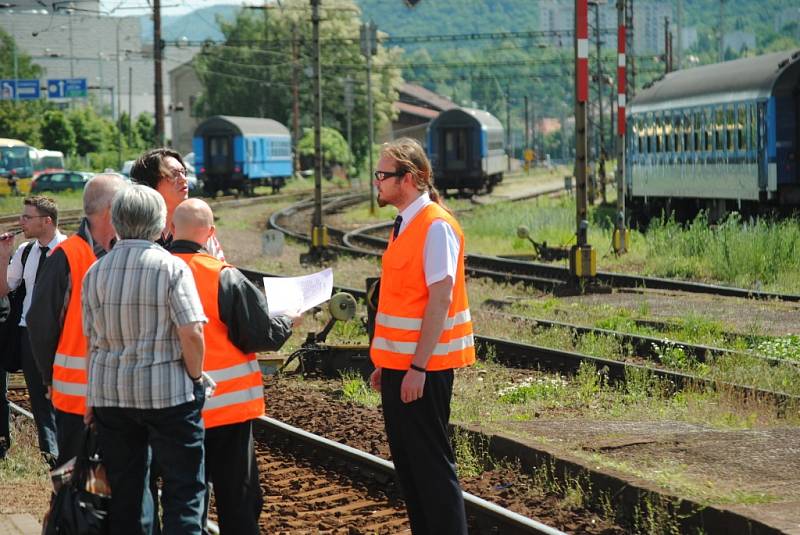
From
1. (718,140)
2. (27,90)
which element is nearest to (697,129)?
(718,140)

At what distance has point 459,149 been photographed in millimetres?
50531

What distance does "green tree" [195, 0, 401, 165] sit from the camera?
7912 centimetres

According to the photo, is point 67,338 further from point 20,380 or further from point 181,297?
point 20,380

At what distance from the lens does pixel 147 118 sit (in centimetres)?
9056

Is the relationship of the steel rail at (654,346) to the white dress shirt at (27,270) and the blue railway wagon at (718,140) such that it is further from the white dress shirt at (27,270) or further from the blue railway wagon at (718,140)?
the blue railway wagon at (718,140)

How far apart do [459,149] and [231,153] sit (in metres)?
9.45

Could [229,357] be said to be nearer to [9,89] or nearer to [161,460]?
[161,460]

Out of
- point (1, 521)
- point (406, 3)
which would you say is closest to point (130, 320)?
point (1, 521)

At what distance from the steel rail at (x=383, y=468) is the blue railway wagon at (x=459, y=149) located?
40.2m

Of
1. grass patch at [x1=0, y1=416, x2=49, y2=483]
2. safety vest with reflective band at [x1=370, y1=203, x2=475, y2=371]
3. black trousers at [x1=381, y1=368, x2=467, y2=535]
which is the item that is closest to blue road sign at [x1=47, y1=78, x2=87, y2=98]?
grass patch at [x1=0, y1=416, x2=49, y2=483]

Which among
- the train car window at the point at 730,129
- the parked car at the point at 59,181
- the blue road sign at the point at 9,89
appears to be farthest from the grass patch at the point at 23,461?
the blue road sign at the point at 9,89

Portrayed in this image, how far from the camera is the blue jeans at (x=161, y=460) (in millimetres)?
5527

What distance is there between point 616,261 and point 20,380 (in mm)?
12622

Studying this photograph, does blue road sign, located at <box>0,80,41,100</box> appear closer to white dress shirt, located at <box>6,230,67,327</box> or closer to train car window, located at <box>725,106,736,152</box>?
train car window, located at <box>725,106,736,152</box>
